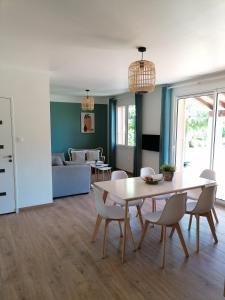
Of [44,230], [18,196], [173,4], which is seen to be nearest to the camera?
[173,4]

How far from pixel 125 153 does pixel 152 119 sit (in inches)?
75.2

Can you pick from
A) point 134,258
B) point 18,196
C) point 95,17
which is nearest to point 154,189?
point 134,258

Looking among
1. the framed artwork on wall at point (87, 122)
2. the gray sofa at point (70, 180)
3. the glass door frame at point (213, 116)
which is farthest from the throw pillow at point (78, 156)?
the glass door frame at point (213, 116)

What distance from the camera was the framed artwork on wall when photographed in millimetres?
7952

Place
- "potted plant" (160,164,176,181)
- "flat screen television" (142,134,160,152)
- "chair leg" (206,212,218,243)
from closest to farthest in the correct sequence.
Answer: "chair leg" (206,212,218,243) → "potted plant" (160,164,176,181) → "flat screen television" (142,134,160,152)

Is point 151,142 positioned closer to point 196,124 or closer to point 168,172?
point 196,124

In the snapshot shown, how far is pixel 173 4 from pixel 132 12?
0.34 meters

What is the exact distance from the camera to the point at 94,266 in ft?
8.13

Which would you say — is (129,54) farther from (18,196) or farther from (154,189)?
(18,196)

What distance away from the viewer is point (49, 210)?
4152mm

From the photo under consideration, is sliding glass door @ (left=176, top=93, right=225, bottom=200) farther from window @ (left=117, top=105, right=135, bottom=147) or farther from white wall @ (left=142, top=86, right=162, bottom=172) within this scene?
window @ (left=117, top=105, right=135, bottom=147)

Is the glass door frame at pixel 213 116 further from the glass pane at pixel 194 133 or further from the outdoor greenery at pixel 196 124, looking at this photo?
the outdoor greenery at pixel 196 124

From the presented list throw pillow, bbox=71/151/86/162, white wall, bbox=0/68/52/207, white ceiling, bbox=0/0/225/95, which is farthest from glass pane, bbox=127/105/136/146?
white wall, bbox=0/68/52/207

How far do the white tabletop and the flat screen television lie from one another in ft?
8.01
